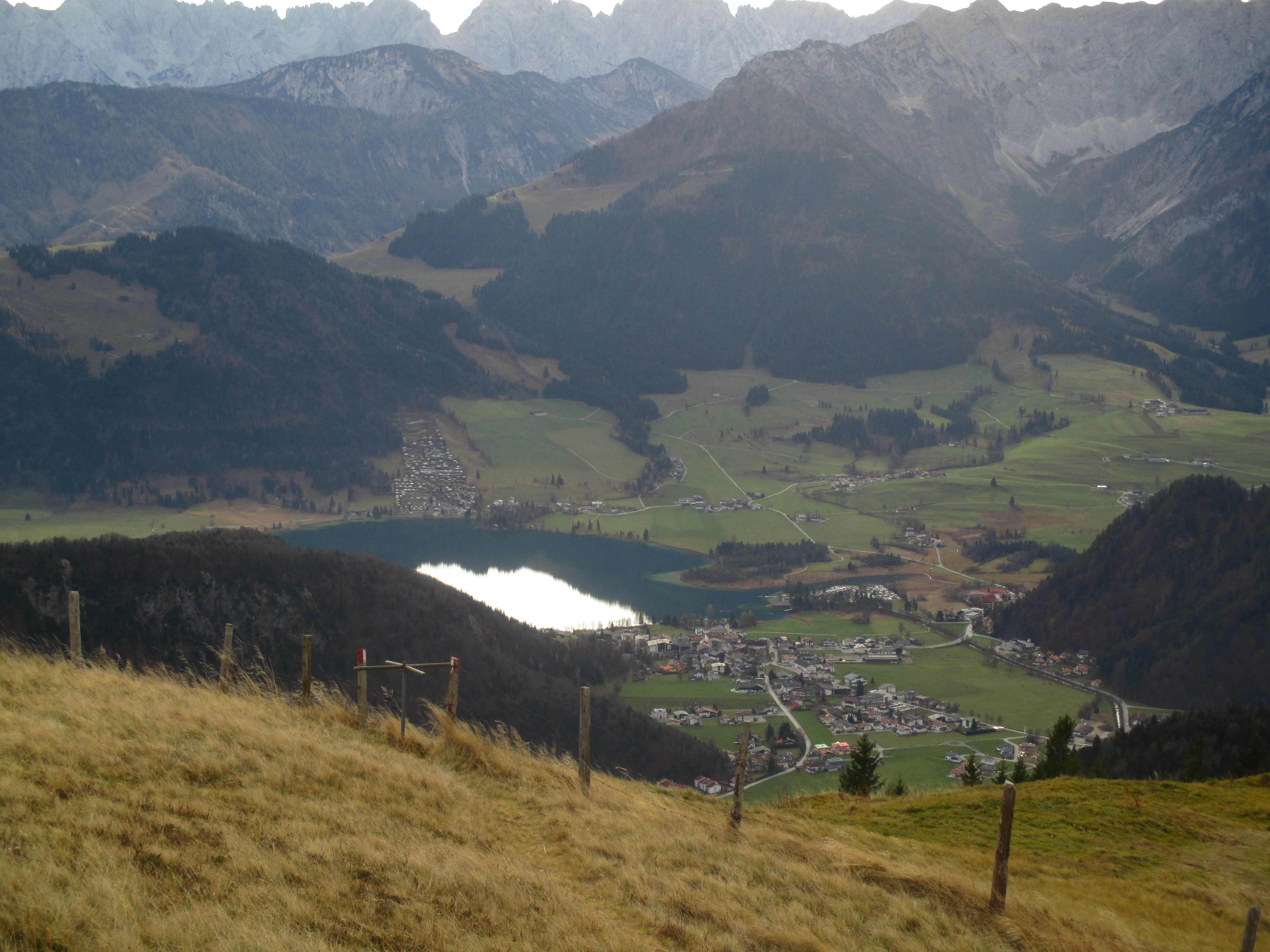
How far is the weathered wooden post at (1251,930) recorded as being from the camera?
38.7 ft

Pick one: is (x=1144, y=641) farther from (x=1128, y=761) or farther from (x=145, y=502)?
(x=145, y=502)

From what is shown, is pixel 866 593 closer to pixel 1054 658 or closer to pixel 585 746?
pixel 1054 658

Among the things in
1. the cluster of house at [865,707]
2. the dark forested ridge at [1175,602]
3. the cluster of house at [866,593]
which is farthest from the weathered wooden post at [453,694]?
the cluster of house at [866,593]

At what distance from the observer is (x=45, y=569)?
170 ft

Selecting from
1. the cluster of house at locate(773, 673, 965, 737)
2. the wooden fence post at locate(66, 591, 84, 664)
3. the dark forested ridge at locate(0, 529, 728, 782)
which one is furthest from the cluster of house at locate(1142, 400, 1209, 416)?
the wooden fence post at locate(66, 591, 84, 664)

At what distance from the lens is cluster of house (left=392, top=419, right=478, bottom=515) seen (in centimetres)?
15638

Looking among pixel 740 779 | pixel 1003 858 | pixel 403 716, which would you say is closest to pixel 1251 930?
pixel 1003 858

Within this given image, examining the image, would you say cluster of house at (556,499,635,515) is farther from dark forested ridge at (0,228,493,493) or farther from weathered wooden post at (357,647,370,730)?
weathered wooden post at (357,647,370,730)

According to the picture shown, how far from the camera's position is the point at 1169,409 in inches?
7023

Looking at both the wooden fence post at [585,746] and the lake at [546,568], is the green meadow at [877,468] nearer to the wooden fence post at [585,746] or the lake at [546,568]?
the lake at [546,568]

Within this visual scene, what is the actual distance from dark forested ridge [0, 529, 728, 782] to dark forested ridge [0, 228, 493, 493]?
101244 millimetres

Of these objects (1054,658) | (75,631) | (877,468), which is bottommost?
(1054,658)

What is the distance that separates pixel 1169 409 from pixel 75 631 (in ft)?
623

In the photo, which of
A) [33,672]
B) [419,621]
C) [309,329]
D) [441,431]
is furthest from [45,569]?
[309,329]
